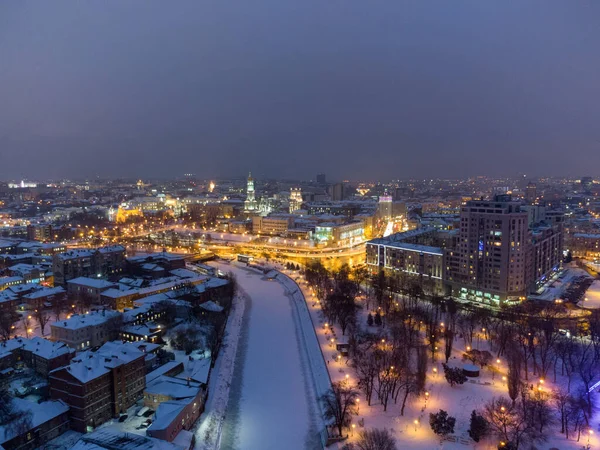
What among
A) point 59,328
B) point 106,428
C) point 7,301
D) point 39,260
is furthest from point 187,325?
point 39,260

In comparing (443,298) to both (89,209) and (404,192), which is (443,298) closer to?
(89,209)

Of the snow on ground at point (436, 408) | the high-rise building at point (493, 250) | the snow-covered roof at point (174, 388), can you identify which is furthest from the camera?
the high-rise building at point (493, 250)

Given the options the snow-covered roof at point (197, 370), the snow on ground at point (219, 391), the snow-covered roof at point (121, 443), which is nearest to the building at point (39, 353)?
the snow-covered roof at point (197, 370)

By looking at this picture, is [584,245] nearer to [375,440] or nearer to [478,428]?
[478,428]

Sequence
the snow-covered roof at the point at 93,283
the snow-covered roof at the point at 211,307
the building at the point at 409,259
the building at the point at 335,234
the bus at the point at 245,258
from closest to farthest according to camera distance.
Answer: the snow-covered roof at the point at 211,307, the snow-covered roof at the point at 93,283, the building at the point at 409,259, the bus at the point at 245,258, the building at the point at 335,234

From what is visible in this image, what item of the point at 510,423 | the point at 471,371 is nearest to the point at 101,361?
the point at 510,423

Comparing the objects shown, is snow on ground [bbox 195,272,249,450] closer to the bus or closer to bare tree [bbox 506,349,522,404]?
bare tree [bbox 506,349,522,404]

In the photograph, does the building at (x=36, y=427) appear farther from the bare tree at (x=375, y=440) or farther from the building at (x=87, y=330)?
the bare tree at (x=375, y=440)

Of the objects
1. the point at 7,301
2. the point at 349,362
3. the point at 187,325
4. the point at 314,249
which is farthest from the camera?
the point at 314,249
